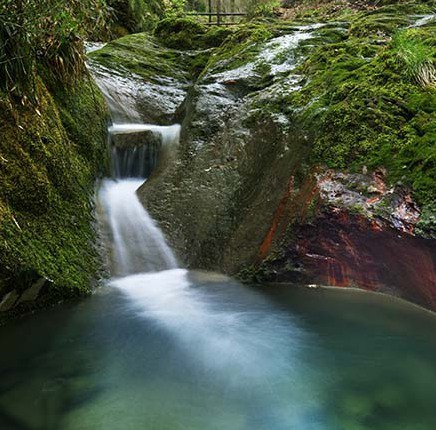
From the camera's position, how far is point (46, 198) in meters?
4.26

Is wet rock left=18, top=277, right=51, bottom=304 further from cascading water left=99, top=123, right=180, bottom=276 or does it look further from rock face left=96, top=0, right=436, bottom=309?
rock face left=96, top=0, right=436, bottom=309

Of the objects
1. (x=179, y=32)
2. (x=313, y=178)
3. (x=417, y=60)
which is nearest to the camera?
(x=313, y=178)

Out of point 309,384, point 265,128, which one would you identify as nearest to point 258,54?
point 265,128

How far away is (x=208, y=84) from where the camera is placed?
23.1 feet

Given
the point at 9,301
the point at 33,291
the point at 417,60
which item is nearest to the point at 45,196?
the point at 33,291

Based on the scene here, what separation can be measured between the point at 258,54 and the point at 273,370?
608cm

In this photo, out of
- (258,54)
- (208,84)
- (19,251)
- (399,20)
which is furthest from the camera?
(399,20)

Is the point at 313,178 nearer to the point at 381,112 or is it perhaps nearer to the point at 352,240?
the point at 352,240

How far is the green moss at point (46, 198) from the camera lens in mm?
3791

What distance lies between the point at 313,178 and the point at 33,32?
3043 mm

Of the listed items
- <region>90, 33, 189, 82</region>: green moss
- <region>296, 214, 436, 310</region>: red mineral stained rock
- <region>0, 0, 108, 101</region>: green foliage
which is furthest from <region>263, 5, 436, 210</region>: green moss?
<region>90, 33, 189, 82</region>: green moss

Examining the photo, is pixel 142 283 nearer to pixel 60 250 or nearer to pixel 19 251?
pixel 60 250

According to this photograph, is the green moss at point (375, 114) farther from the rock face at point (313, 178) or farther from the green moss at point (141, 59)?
the green moss at point (141, 59)

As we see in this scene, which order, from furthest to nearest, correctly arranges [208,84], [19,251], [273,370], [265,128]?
[208,84] < [265,128] < [19,251] < [273,370]
